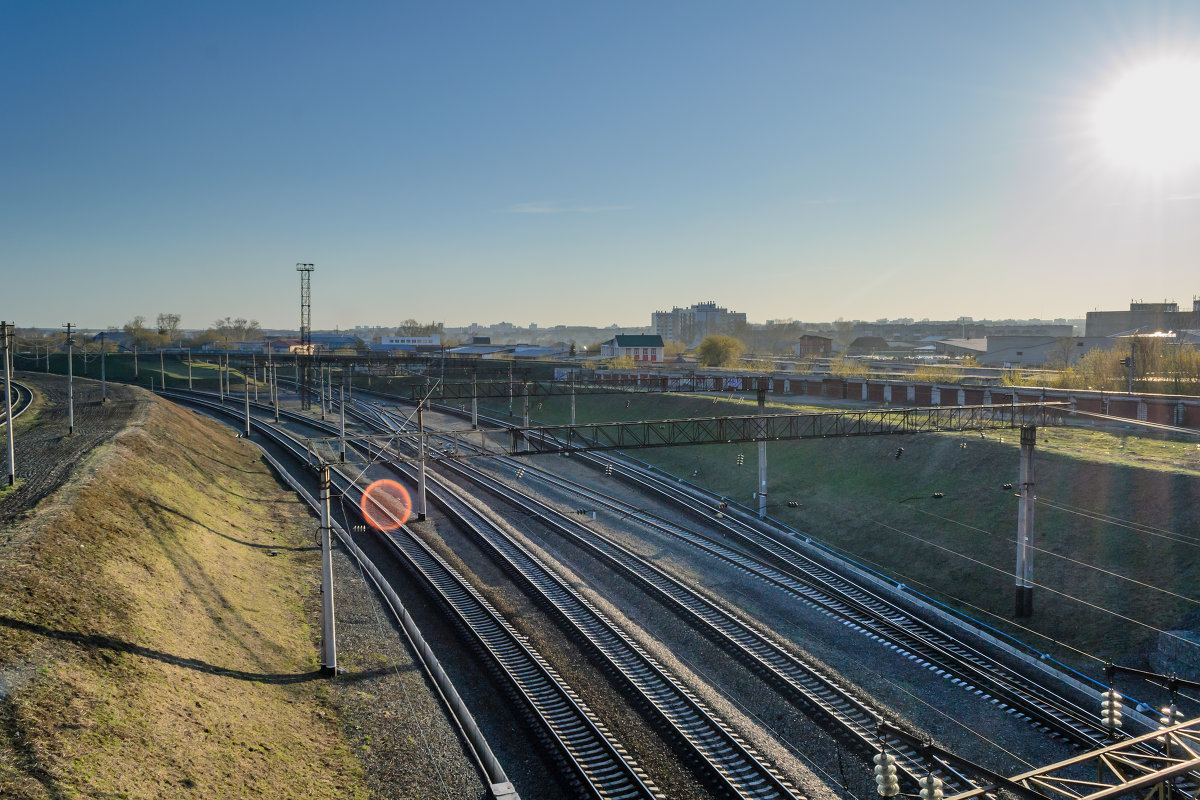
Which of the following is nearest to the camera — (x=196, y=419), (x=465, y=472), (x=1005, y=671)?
(x=1005, y=671)

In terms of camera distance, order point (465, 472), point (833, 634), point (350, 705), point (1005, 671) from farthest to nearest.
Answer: point (465, 472), point (833, 634), point (1005, 671), point (350, 705)

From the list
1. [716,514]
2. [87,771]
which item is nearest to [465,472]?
[716,514]

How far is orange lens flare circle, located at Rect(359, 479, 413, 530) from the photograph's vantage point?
106ft

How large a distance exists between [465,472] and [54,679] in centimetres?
3213

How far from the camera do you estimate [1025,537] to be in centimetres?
2286

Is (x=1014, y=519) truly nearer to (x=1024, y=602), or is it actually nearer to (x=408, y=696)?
(x=1024, y=602)

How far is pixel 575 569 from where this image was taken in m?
26.4

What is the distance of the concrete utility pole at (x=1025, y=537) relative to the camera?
22531 mm

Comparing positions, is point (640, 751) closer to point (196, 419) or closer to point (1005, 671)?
point (1005, 671)

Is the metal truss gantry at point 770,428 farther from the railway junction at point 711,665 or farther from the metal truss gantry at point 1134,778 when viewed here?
the metal truss gantry at point 1134,778

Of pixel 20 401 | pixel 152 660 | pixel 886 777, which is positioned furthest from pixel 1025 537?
pixel 20 401

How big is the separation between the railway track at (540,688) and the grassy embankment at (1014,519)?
43.2 feet

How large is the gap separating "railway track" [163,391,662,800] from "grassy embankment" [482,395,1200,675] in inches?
518

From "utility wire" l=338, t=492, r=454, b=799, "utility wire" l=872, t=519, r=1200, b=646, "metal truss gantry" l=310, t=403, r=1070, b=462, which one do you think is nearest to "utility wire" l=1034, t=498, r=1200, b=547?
"metal truss gantry" l=310, t=403, r=1070, b=462
